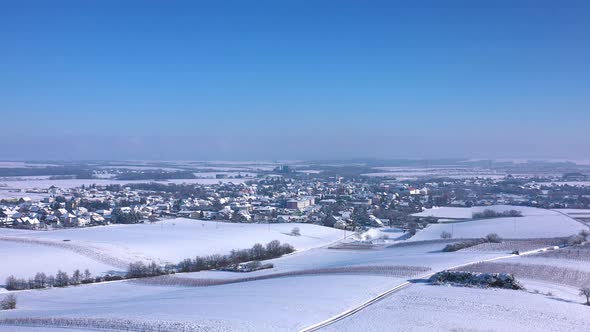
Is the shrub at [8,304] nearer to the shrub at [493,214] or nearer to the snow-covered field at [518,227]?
the snow-covered field at [518,227]

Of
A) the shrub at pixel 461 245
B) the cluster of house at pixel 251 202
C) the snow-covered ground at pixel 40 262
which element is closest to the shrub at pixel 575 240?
the shrub at pixel 461 245

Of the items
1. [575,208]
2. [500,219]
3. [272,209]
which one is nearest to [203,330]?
[500,219]

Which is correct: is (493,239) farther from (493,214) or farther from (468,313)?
(468,313)

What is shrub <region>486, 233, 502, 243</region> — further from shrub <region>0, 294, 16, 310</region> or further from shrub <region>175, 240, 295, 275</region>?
shrub <region>0, 294, 16, 310</region>

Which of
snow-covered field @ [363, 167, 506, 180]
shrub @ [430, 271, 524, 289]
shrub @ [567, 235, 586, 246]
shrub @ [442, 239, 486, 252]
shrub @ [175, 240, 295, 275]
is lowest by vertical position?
shrub @ [175, 240, 295, 275]

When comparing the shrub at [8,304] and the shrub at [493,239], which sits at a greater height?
the shrub at [493,239]

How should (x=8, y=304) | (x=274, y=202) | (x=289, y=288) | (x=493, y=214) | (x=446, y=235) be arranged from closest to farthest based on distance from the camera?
(x=8, y=304)
(x=289, y=288)
(x=446, y=235)
(x=493, y=214)
(x=274, y=202)

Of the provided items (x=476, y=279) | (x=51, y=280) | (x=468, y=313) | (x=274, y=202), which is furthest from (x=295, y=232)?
(x=468, y=313)

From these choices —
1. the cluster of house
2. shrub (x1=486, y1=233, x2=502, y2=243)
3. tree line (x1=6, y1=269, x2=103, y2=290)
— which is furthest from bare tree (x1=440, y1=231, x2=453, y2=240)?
tree line (x1=6, y1=269, x2=103, y2=290)

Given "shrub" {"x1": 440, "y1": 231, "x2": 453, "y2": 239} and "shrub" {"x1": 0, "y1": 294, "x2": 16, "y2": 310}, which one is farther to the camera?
"shrub" {"x1": 440, "y1": 231, "x2": 453, "y2": 239}
